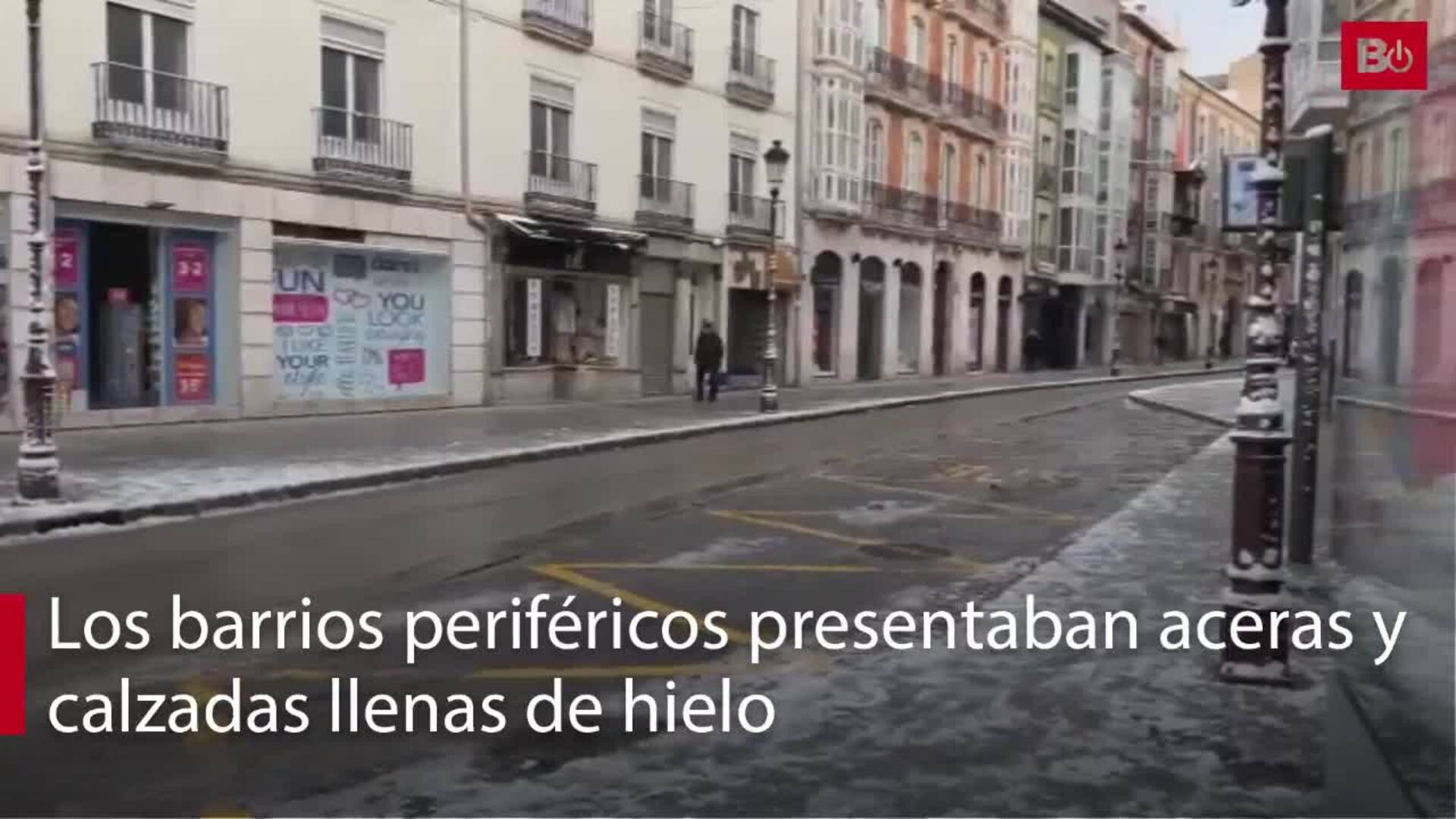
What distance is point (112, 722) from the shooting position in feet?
18.0

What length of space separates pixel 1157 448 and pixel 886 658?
541 inches

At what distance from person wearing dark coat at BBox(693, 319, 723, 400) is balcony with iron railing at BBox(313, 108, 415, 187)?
7.26m

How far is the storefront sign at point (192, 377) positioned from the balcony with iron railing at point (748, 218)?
15.0m

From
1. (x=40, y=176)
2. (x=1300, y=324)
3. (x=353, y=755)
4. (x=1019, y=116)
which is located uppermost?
(x=1019, y=116)

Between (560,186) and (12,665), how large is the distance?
819 inches

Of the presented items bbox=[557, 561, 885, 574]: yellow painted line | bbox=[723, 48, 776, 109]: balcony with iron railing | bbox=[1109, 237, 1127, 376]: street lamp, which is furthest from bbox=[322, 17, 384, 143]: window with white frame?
bbox=[1109, 237, 1127, 376]: street lamp

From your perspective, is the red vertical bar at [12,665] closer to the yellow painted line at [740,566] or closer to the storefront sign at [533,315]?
the yellow painted line at [740,566]

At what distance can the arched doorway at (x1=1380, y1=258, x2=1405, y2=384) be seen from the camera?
571 centimetres

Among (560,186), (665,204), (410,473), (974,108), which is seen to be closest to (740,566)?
(410,473)

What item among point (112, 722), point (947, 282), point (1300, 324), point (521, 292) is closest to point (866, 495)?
point (1300, 324)

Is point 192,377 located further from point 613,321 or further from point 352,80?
point 613,321

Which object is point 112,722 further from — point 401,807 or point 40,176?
point 40,176

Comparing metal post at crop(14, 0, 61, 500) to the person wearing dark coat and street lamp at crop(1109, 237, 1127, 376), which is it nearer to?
the person wearing dark coat

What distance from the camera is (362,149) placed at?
866 inches
